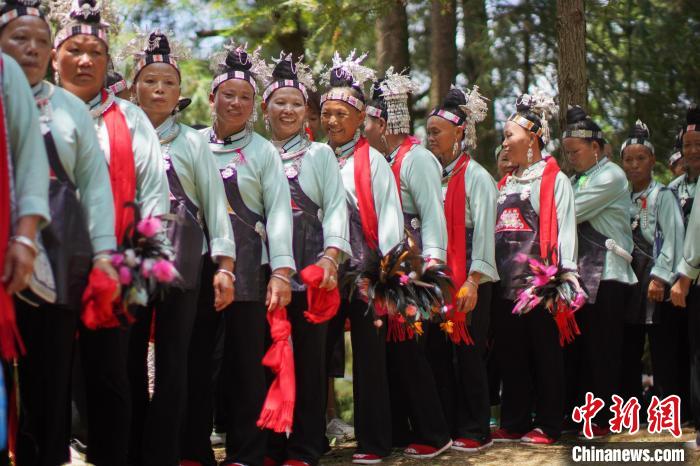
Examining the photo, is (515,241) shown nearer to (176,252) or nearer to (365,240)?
(365,240)

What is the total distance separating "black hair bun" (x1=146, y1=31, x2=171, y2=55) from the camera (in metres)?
5.35

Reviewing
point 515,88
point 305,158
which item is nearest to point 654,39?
point 515,88

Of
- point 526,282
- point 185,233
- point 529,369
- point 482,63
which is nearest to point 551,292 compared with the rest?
point 526,282

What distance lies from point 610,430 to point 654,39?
18.2 feet

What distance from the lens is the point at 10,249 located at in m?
3.60

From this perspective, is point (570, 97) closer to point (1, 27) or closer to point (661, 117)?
point (661, 117)

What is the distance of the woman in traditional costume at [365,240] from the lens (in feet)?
19.4

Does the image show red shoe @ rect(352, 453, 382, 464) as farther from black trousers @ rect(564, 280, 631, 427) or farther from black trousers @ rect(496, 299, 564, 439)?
black trousers @ rect(564, 280, 631, 427)

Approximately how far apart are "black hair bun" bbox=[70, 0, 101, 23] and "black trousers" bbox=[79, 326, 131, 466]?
4.68 feet

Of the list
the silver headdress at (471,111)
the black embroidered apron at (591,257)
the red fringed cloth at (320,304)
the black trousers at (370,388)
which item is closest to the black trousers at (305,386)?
the red fringed cloth at (320,304)

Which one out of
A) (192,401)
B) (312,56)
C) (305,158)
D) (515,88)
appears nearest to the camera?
(192,401)

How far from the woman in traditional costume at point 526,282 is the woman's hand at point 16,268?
392 centimetres

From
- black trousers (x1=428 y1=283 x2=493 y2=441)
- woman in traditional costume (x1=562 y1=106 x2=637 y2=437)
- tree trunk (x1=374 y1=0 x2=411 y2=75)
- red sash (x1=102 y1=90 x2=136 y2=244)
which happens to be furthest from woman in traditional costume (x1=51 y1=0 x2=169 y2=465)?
tree trunk (x1=374 y1=0 x2=411 y2=75)

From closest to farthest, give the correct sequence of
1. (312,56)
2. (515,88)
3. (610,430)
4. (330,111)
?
(330,111)
(610,430)
(312,56)
(515,88)
